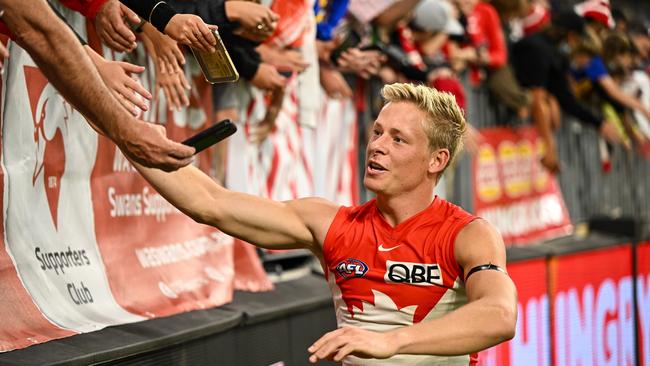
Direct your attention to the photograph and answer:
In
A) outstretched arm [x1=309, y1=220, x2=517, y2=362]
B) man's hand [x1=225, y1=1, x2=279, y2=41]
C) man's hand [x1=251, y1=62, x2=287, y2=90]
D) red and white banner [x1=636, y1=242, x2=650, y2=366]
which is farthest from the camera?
red and white banner [x1=636, y1=242, x2=650, y2=366]

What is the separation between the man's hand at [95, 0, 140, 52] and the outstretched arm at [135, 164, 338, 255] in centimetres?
49

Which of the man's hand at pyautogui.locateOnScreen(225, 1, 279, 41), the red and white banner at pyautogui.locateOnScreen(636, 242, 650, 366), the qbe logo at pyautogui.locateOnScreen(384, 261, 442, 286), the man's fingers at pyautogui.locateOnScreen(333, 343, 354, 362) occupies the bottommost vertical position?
the red and white banner at pyautogui.locateOnScreen(636, 242, 650, 366)

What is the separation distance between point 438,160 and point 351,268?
22.7 inches

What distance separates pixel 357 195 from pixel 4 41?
4150 mm

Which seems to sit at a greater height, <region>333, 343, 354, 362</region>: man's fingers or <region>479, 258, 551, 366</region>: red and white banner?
<region>333, 343, 354, 362</region>: man's fingers

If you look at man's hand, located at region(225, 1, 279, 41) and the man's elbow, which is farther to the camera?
man's hand, located at region(225, 1, 279, 41)

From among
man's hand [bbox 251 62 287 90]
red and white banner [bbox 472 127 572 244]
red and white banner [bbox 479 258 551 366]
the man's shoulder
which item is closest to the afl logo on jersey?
the man's shoulder

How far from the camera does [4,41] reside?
405cm

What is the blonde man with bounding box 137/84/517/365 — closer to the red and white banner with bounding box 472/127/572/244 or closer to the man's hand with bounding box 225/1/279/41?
the man's hand with bounding box 225/1/279/41

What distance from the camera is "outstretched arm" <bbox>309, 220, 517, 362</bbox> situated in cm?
336

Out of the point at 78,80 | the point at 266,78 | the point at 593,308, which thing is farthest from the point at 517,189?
the point at 78,80

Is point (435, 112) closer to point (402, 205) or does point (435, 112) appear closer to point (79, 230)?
point (402, 205)

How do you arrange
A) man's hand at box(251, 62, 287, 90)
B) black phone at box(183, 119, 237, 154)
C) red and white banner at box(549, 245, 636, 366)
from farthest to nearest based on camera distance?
red and white banner at box(549, 245, 636, 366)
man's hand at box(251, 62, 287, 90)
black phone at box(183, 119, 237, 154)

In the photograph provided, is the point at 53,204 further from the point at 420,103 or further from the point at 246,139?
the point at 246,139
